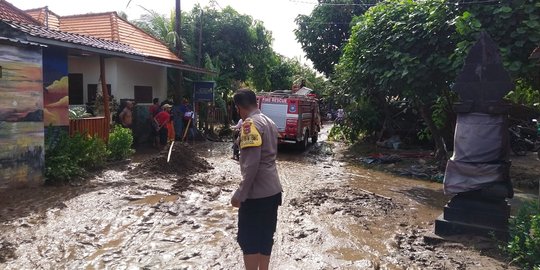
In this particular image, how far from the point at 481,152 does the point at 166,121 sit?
10.2m

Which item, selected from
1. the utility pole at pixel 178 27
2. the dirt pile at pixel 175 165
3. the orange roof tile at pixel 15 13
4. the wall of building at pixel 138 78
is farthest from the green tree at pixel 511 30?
the orange roof tile at pixel 15 13

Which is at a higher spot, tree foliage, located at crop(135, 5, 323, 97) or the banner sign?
tree foliage, located at crop(135, 5, 323, 97)

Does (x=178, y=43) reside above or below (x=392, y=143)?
above

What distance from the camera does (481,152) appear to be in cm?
583

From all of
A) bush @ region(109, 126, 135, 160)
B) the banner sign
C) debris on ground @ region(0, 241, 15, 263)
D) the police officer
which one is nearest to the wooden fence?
bush @ region(109, 126, 135, 160)

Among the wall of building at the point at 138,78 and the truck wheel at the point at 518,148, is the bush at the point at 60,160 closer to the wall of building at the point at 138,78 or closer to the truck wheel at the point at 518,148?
the wall of building at the point at 138,78

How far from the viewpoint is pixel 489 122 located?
5.74 metres

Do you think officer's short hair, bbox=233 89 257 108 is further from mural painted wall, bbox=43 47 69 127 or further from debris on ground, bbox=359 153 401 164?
debris on ground, bbox=359 153 401 164

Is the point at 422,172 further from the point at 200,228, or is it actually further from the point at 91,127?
the point at 91,127

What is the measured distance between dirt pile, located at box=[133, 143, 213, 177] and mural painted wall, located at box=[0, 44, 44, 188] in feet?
7.64

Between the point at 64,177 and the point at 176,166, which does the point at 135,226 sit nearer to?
the point at 64,177

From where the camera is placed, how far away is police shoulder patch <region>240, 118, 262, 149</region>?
3.44m

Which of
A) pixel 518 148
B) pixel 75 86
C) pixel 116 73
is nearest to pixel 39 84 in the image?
pixel 116 73

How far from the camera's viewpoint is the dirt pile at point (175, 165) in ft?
32.4
